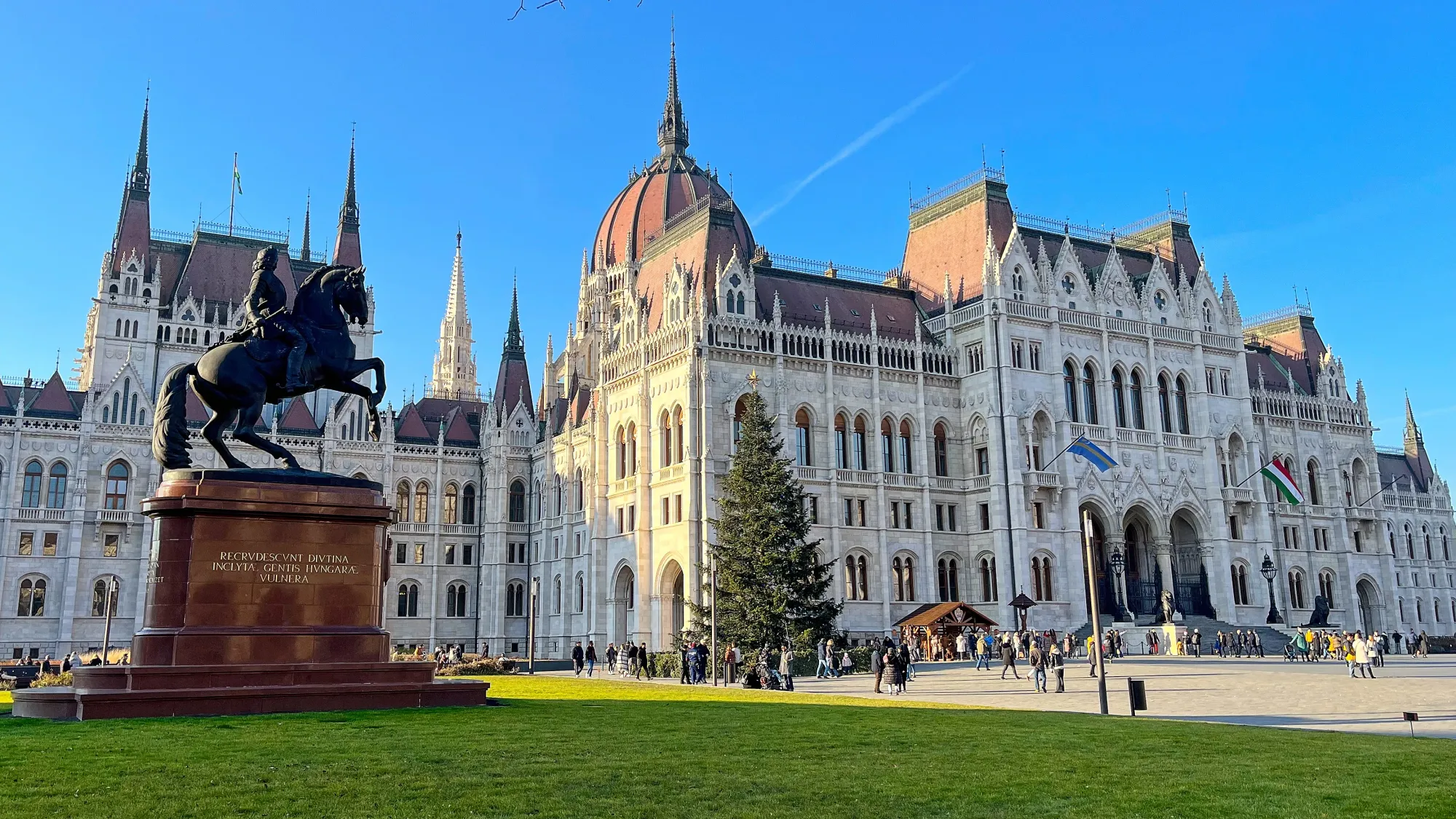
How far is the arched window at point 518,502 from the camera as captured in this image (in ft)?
262

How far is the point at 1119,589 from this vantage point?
6512cm

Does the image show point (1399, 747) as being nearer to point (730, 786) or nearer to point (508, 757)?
point (730, 786)

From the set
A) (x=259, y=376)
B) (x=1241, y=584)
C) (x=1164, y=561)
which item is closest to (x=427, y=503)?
(x=1164, y=561)

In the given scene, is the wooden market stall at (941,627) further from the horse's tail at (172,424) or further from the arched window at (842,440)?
the horse's tail at (172,424)

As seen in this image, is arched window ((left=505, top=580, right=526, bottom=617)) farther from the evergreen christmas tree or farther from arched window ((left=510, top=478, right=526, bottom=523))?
the evergreen christmas tree

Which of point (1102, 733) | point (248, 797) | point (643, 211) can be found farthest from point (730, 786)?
point (643, 211)

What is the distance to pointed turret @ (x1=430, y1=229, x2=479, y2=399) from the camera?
408ft

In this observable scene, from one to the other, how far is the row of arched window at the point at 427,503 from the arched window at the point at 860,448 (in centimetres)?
2954

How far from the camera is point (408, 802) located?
1141cm

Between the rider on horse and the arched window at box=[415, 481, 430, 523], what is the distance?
191ft

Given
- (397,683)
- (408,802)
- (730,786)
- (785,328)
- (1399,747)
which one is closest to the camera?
(408,802)

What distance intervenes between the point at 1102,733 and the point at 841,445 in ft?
147

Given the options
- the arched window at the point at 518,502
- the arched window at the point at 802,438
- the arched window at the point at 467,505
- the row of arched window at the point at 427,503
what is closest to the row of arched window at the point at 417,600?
the row of arched window at the point at 427,503

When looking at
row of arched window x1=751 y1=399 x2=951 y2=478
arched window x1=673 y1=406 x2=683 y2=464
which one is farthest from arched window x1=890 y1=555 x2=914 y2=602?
arched window x1=673 y1=406 x2=683 y2=464
